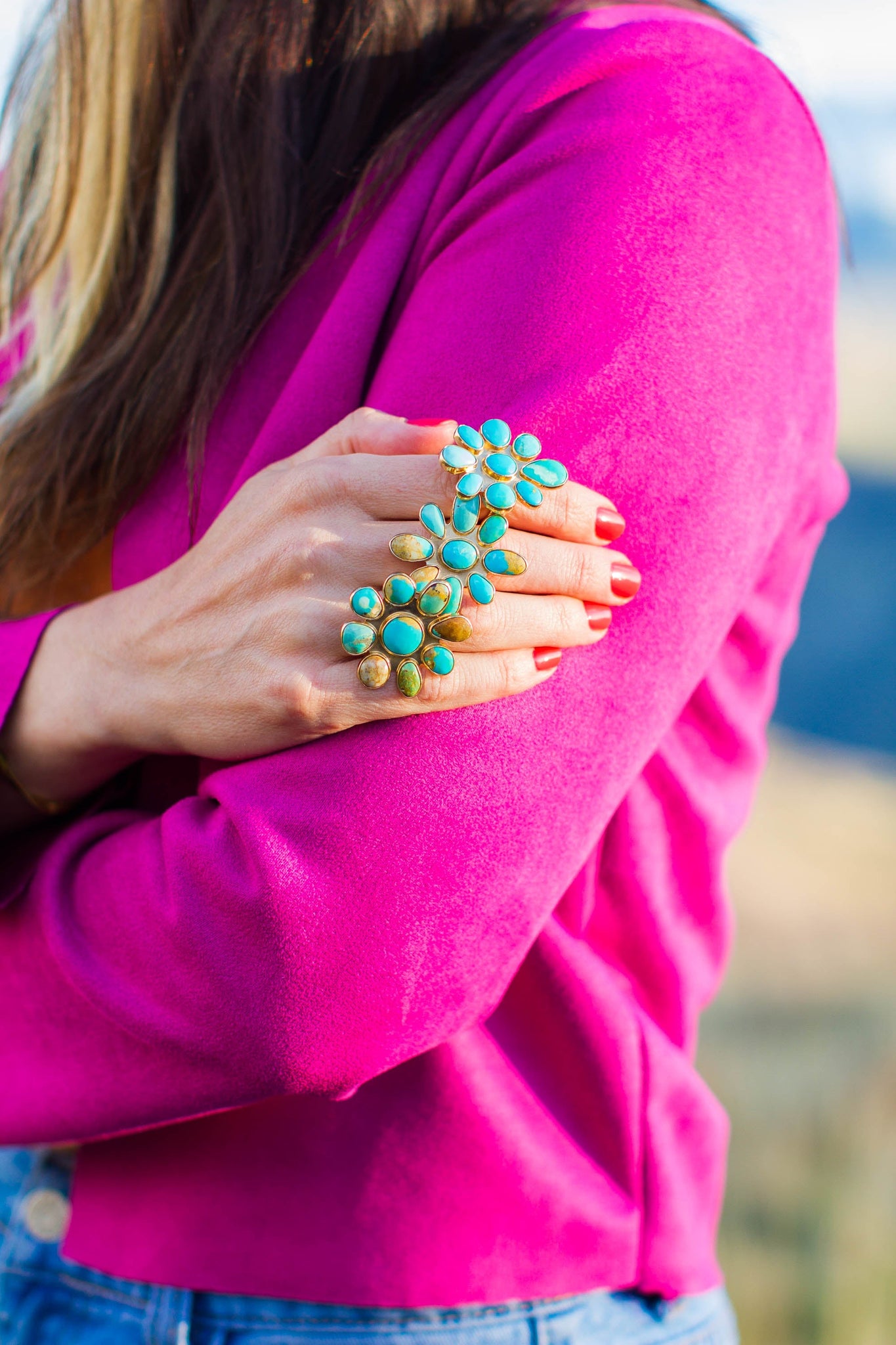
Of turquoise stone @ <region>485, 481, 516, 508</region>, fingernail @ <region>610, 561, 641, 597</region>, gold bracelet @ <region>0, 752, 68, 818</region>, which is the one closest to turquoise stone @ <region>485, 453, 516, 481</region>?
turquoise stone @ <region>485, 481, 516, 508</region>

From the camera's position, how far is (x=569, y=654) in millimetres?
867

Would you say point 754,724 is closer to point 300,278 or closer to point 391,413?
point 391,413

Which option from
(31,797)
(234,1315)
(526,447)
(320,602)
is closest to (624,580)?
(526,447)

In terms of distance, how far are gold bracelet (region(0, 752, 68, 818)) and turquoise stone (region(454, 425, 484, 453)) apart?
624 mm

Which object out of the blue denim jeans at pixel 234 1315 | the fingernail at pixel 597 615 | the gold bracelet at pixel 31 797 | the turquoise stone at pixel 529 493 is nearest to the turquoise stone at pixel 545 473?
the turquoise stone at pixel 529 493

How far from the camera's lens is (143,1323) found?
106cm

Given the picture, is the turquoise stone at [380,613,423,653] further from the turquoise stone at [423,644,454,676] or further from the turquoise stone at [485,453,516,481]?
the turquoise stone at [485,453,516,481]

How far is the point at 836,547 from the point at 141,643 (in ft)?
39.4

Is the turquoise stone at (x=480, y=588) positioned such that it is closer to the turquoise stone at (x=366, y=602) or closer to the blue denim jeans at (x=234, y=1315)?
the turquoise stone at (x=366, y=602)

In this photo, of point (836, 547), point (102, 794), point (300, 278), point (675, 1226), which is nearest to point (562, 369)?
point (300, 278)

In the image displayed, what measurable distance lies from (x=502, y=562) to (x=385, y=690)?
0.13 metres

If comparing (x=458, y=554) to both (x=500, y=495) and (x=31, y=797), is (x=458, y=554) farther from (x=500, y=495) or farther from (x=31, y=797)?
(x=31, y=797)

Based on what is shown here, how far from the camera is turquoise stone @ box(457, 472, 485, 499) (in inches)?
31.7

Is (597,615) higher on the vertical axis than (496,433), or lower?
lower
